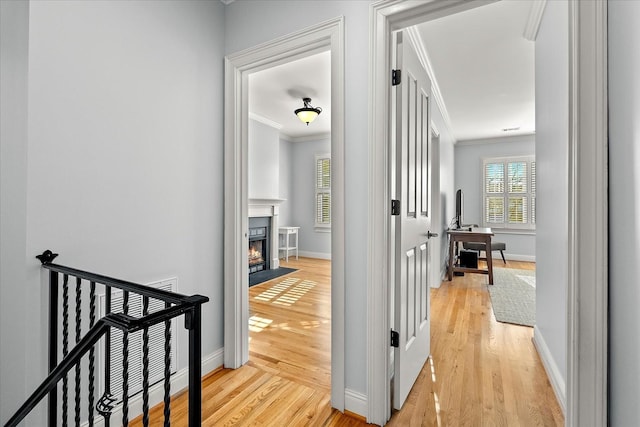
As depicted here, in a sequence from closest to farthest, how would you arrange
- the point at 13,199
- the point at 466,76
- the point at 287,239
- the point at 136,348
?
the point at 13,199 < the point at 136,348 < the point at 466,76 < the point at 287,239

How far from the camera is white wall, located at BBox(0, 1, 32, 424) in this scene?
1339 millimetres

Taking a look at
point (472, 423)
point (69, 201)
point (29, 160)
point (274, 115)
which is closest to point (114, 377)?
point (69, 201)

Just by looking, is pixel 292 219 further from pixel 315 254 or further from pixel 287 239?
pixel 315 254

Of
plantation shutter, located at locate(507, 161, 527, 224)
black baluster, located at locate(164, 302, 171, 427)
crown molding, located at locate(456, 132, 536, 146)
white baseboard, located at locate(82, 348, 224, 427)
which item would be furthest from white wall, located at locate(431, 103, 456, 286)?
black baluster, located at locate(164, 302, 171, 427)

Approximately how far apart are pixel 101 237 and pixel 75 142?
463mm

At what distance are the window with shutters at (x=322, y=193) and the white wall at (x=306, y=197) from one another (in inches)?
3.6

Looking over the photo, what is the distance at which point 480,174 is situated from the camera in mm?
6812

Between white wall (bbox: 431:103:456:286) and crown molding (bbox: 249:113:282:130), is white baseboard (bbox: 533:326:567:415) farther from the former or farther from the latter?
crown molding (bbox: 249:113:282:130)

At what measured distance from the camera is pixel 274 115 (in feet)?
17.2

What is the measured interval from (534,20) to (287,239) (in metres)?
5.09

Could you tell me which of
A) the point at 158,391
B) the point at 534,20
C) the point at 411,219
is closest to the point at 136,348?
the point at 158,391

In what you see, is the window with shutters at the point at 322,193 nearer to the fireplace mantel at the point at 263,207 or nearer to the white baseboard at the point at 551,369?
the fireplace mantel at the point at 263,207

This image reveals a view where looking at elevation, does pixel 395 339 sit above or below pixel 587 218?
below

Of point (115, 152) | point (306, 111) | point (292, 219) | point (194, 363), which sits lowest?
point (194, 363)
